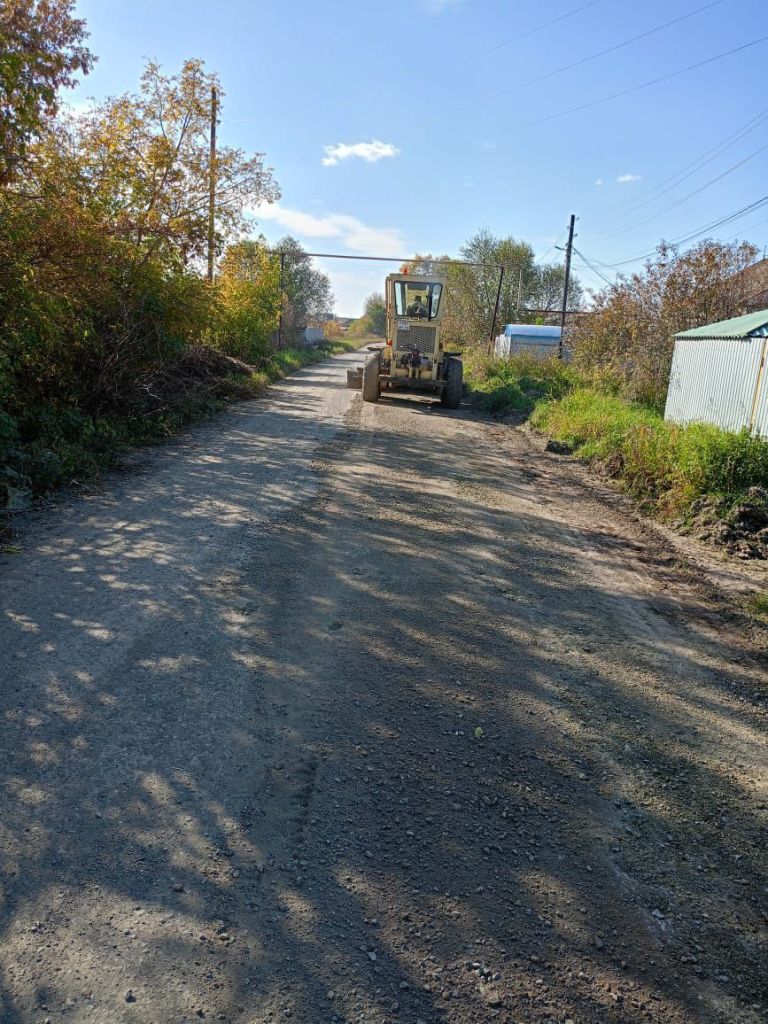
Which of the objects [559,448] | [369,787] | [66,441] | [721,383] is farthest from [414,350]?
[369,787]

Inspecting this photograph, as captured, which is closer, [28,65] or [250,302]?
[28,65]

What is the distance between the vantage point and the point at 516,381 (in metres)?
20.7

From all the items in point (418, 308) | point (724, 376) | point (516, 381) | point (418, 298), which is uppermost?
point (418, 298)

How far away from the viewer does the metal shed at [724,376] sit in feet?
29.9

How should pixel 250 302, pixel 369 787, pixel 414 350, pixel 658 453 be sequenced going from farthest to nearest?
pixel 250 302 < pixel 414 350 < pixel 658 453 < pixel 369 787

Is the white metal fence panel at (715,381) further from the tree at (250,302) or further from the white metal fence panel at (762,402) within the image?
the tree at (250,302)

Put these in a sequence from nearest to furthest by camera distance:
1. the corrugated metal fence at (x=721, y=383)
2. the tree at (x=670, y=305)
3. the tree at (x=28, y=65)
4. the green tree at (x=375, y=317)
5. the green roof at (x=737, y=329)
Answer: the tree at (x=28, y=65) < the corrugated metal fence at (x=721, y=383) < the green roof at (x=737, y=329) < the tree at (x=670, y=305) < the green tree at (x=375, y=317)

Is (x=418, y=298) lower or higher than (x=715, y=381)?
higher

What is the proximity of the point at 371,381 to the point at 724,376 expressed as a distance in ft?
29.5

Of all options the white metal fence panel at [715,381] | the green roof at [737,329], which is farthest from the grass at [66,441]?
the green roof at [737,329]

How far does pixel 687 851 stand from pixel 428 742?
120cm

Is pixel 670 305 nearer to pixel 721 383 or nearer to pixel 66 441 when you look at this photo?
pixel 721 383

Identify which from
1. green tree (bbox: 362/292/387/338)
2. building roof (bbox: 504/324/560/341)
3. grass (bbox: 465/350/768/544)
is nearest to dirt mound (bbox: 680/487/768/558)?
grass (bbox: 465/350/768/544)

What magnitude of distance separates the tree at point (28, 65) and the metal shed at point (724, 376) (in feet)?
27.7
